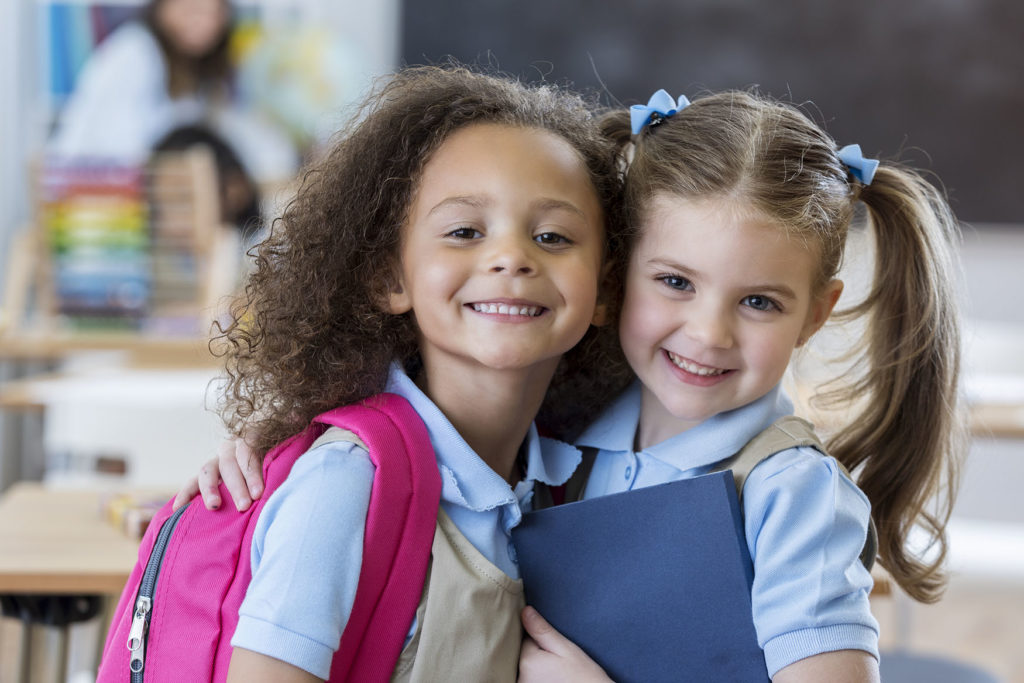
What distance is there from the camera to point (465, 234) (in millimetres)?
1076

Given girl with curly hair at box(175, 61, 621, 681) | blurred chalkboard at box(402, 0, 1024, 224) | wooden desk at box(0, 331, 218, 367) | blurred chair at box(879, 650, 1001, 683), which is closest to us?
girl with curly hair at box(175, 61, 621, 681)

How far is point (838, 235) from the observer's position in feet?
Answer: 3.73

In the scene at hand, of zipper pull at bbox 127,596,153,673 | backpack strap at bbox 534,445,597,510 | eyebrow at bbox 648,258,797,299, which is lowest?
zipper pull at bbox 127,596,153,673

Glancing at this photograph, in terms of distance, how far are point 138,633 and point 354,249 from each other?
407mm

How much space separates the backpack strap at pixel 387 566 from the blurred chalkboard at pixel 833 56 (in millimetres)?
3623

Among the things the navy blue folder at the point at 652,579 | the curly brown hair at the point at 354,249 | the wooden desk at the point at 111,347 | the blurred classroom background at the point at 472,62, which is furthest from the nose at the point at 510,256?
the blurred classroom background at the point at 472,62

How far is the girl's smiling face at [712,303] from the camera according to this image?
1.07 meters

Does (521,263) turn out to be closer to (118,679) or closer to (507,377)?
(507,377)

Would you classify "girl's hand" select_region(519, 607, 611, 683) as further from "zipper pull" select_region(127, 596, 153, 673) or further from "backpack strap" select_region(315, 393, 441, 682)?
"zipper pull" select_region(127, 596, 153, 673)

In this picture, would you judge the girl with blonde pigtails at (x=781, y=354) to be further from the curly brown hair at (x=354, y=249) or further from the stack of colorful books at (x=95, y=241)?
the stack of colorful books at (x=95, y=241)

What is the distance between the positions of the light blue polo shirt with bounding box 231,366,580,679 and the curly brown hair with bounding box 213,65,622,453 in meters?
0.14

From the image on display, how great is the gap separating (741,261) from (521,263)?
206 millimetres

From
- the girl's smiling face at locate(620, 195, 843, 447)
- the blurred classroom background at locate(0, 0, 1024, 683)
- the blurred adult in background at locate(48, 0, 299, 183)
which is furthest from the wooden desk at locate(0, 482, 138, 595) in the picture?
the blurred adult in background at locate(48, 0, 299, 183)

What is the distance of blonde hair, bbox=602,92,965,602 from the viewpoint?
3.64 ft
